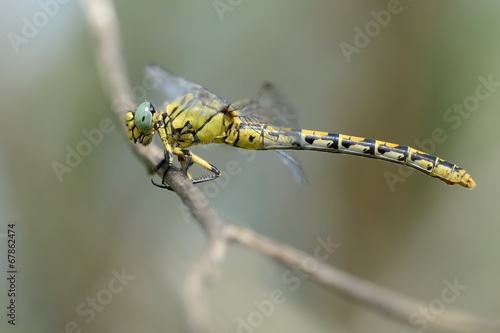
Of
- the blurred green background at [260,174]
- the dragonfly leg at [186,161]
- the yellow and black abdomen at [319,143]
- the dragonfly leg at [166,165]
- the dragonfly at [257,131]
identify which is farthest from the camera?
the blurred green background at [260,174]

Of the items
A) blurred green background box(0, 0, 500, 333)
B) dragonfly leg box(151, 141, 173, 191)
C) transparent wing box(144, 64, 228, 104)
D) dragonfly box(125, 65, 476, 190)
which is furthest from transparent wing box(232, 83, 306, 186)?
blurred green background box(0, 0, 500, 333)

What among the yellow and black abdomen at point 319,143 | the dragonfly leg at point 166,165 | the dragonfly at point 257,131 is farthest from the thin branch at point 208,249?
the yellow and black abdomen at point 319,143

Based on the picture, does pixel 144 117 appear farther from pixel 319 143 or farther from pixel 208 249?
pixel 208 249

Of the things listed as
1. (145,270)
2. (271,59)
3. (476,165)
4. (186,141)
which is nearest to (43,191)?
(145,270)

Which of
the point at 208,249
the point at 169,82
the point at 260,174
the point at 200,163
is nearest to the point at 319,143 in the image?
the point at 200,163

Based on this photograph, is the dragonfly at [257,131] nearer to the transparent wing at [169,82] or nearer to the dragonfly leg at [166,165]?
the transparent wing at [169,82]

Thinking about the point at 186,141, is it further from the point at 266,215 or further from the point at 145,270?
the point at 266,215
